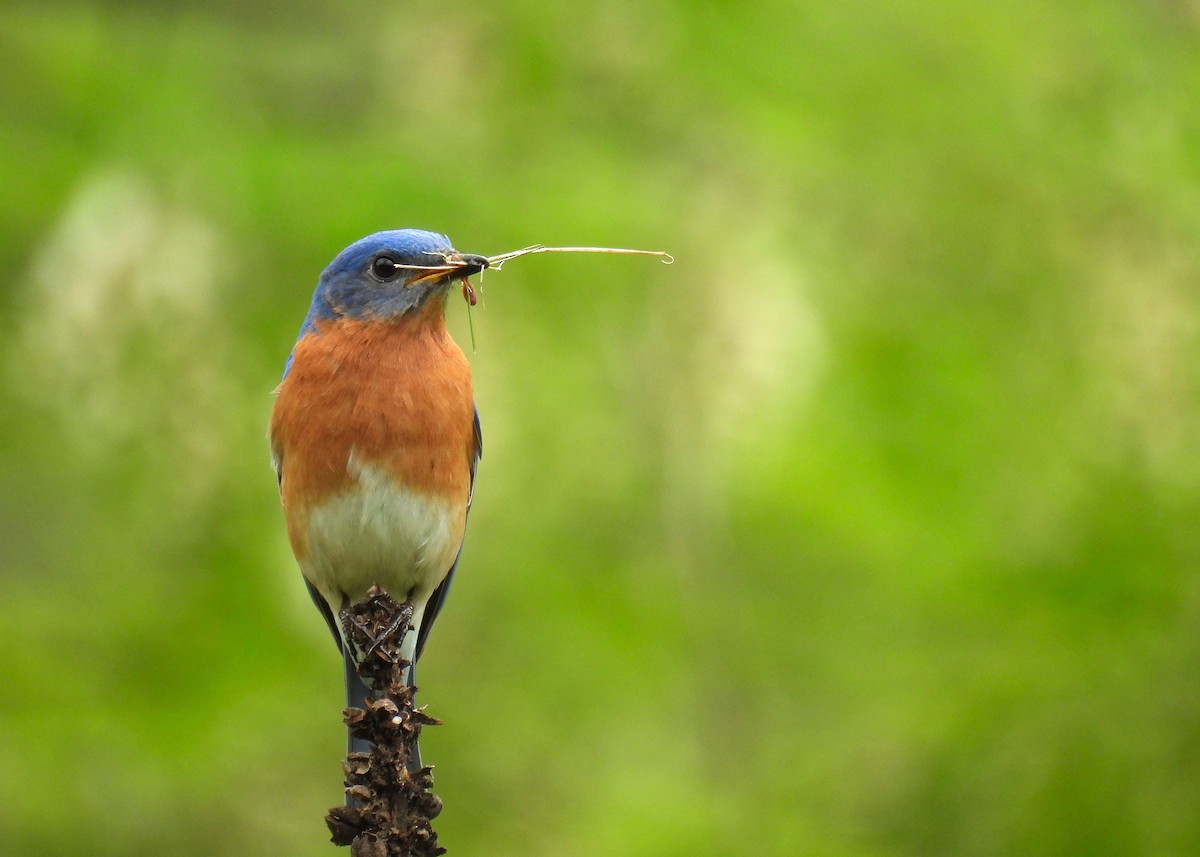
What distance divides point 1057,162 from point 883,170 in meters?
0.87

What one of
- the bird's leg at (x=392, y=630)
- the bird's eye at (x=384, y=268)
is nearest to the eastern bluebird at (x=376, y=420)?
the bird's eye at (x=384, y=268)

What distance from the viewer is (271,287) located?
5.76 m

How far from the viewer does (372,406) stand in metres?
4.10

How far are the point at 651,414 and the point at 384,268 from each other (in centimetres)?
282

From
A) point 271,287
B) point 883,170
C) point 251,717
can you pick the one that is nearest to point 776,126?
point 883,170

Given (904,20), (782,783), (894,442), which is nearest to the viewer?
(782,783)

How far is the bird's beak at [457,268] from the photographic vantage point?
375cm

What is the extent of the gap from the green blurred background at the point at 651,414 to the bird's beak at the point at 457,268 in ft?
3.81

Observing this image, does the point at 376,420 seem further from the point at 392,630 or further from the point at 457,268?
the point at 392,630

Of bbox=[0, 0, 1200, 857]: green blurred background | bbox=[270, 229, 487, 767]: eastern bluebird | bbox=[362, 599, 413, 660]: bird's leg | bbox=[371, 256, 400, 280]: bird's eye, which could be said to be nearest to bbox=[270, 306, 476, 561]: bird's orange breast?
bbox=[270, 229, 487, 767]: eastern bluebird

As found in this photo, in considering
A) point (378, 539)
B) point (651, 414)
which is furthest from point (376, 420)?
point (651, 414)

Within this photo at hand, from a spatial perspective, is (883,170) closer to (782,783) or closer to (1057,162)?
(1057,162)

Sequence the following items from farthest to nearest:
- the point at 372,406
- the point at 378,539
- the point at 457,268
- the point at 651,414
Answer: the point at 651,414 < the point at 378,539 < the point at 372,406 < the point at 457,268

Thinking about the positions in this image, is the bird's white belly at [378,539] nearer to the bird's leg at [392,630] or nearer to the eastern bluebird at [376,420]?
the eastern bluebird at [376,420]
